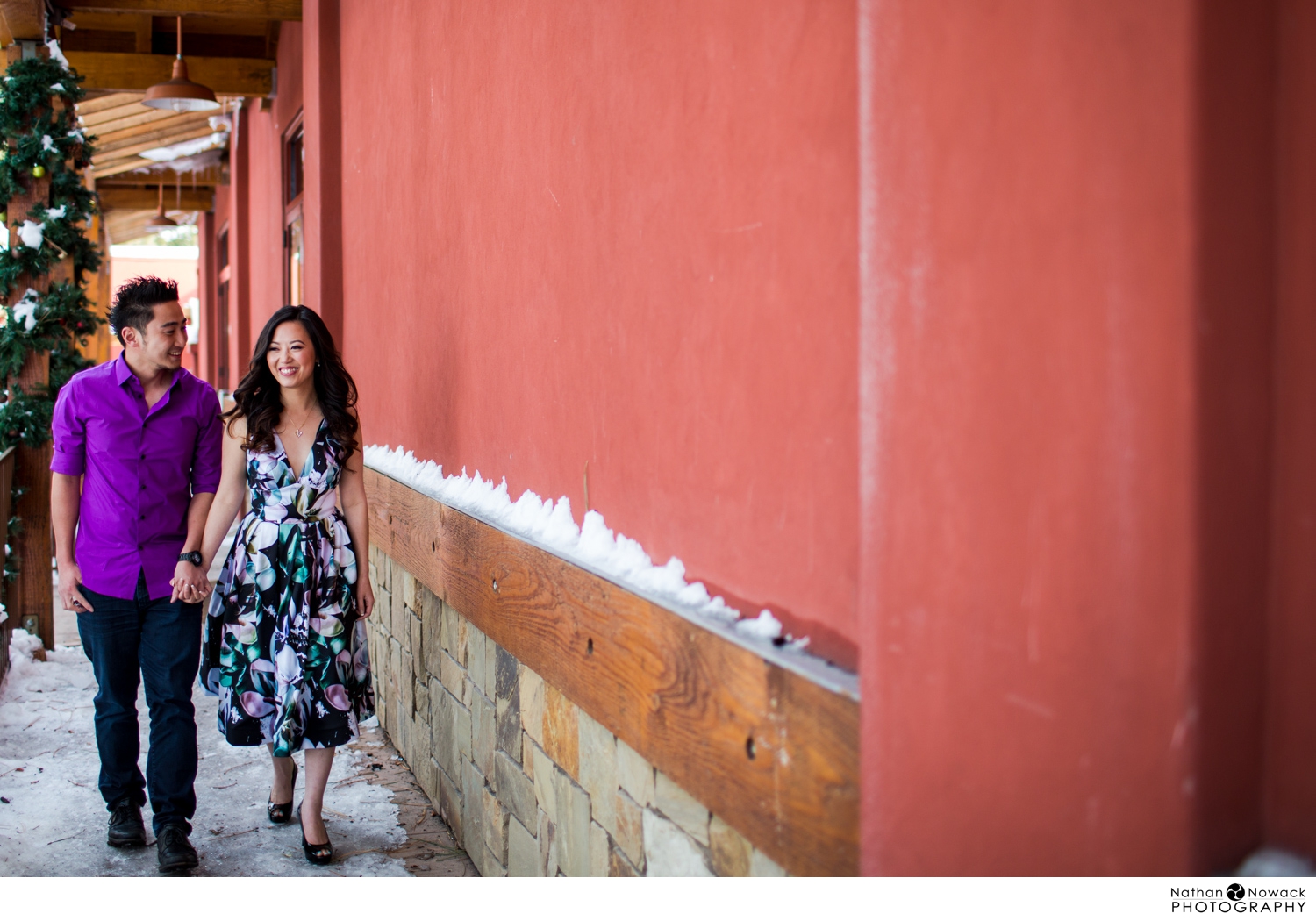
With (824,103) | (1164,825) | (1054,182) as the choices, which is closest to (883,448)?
(1054,182)

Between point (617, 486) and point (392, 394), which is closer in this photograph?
point (617, 486)

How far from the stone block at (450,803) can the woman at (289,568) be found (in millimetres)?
426

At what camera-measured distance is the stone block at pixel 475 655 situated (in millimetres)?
3361

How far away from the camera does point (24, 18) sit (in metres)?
5.84

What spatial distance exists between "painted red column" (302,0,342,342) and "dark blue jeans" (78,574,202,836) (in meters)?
3.02

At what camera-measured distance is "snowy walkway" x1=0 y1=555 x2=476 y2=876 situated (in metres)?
3.46

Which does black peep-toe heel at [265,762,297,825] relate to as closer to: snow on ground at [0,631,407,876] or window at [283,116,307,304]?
snow on ground at [0,631,407,876]

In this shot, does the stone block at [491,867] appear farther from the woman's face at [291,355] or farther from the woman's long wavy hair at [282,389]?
the woman's face at [291,355]

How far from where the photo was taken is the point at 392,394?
4.96 m

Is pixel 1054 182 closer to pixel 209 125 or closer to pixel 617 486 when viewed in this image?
pixel 617 486

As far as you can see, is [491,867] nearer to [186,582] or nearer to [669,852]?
[186,582]

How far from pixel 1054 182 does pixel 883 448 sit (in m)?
0.32

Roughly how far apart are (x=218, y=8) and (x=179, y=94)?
62cm
